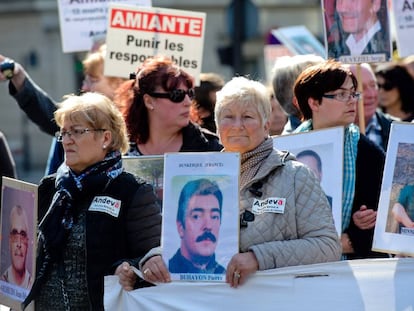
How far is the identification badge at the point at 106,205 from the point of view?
5.05 m

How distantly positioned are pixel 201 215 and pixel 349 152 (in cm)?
122

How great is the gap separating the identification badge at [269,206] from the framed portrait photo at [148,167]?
1196mm

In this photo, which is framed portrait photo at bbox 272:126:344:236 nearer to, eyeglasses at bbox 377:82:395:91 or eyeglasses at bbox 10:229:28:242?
eyeglasses at bbox 10:229:28:242

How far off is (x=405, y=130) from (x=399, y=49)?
85.4 inches

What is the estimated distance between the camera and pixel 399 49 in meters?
7.12

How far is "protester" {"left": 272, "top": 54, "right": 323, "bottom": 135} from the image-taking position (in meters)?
6.66

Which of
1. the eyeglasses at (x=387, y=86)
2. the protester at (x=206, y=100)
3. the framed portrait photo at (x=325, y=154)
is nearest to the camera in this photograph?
the framed portrait photo at (x=325, y=154)

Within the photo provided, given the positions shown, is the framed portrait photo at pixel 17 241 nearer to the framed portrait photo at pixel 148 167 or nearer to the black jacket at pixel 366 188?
the framed portrait photo at pixel 148 167

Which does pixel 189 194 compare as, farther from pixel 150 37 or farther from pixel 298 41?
pixel 298 41

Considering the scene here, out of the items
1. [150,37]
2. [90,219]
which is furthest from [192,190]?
[150,37]

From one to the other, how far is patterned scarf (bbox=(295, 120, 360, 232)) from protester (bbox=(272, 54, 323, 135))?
3.04ft

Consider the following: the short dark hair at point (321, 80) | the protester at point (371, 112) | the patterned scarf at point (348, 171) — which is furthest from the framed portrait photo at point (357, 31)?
the patterned scarf at point (348, 171)

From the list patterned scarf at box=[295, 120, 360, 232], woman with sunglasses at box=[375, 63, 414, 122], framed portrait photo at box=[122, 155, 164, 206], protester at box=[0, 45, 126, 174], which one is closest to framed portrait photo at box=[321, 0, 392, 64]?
patterned scarf at box=[295, 120, 360, 232]

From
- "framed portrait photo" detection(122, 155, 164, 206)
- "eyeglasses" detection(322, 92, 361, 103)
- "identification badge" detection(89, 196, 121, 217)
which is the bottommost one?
"identification badge" detection(89, 196, 121, 217)
